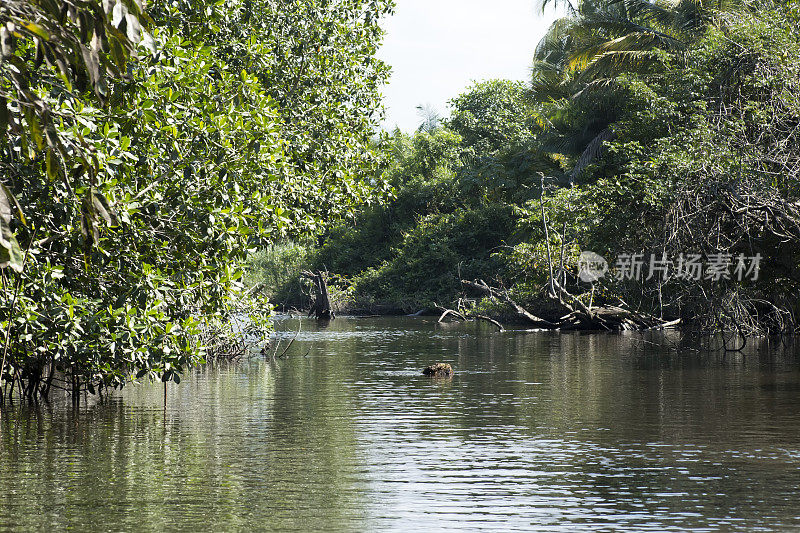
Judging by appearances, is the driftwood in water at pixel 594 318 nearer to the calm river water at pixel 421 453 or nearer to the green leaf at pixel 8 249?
the calm river water at pixel 421 453

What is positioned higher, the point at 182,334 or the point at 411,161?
the point at 411,161

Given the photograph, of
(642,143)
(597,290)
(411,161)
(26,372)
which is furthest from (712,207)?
(411,161)

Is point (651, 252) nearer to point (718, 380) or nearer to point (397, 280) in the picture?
point (718, 380)

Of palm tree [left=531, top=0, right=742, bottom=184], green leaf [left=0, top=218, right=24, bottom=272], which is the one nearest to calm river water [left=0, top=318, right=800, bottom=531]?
green leaf [left=0, top=218, right=24, bottom=272]

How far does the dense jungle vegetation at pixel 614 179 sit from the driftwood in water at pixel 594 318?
392 mm

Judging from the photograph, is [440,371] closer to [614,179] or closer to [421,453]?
[614,179]

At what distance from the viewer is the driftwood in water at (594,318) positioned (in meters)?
29.0

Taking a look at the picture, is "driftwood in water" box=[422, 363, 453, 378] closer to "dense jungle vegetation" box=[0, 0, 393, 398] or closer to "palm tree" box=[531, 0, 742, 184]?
"dense jungle vegetation" box=[0, 0, 393, 398]

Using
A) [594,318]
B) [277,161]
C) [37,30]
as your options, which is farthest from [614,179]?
[37,30]

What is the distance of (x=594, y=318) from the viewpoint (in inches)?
1210

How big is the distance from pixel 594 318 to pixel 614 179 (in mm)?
8330

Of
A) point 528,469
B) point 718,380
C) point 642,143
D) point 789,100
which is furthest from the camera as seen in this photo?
point 642,143

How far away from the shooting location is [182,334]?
13.1 metres

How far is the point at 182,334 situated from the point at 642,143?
1794 cm
